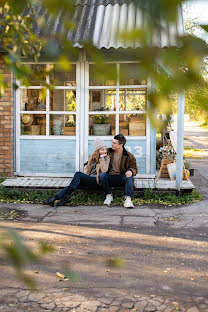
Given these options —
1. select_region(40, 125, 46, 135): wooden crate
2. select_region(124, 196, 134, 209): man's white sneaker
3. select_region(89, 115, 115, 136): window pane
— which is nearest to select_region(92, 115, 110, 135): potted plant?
select_region(89, 115, 115, 136): window pane

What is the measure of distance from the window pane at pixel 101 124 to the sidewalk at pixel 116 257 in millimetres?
1895

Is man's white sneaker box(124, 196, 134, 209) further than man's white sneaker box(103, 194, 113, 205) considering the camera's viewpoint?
No

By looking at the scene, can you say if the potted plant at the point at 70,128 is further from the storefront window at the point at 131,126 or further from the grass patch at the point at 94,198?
the grass patch at the point at 94,198

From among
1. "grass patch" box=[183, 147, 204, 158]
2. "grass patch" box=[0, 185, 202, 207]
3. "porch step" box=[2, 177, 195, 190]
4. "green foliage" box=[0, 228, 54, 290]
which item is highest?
"green foliage" box=[0, 228, 54, 290]

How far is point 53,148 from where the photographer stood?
27.9 feet

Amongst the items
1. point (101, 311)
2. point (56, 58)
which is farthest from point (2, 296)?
point (56, 58)

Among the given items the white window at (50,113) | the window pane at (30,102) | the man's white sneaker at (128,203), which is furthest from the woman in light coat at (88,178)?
the window pane at (30,102)

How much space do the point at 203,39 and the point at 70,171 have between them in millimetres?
7912

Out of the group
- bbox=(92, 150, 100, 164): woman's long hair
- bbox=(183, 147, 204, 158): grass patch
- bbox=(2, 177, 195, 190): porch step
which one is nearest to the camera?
bbox=(92, 150, 100, 164): woman's long hair

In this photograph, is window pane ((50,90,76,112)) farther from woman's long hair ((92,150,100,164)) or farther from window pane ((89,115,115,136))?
woman's long hair ((92,150,100,164))

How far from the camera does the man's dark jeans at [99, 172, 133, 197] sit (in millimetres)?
7148

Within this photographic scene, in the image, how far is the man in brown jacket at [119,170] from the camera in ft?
23.6

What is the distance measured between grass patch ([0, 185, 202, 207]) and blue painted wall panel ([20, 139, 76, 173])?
33.9 inches

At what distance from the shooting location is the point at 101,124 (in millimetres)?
8438
